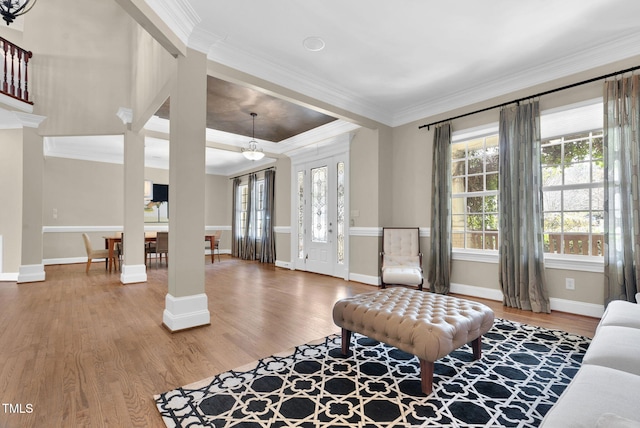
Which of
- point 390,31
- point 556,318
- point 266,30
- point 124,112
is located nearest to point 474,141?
point 390,31

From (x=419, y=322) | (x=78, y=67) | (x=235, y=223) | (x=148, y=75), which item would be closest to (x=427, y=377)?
(x=419, y=322)

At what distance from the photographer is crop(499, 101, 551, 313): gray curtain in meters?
3.61

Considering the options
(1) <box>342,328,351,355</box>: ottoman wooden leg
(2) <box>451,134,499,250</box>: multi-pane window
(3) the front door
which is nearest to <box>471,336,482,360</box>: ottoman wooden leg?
(1) <box>342,328,351,355</box>: ottoman wooden leg

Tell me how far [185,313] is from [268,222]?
5209 millimetres

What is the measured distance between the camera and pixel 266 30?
3062mm

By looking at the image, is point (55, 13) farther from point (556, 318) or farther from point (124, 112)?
point (556, 318)

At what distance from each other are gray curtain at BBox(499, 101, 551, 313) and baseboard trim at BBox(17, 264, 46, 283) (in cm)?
749

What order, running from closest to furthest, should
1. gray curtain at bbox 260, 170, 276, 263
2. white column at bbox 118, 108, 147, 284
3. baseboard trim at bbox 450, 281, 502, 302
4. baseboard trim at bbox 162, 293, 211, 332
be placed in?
baseboard trim at bbox 162, 293, 211, 332 < baseboard trim at bbox 450, 281, 502, 302 < white column at bbox 118, 108, 147, 284 < gray curtain at bbox 260, 170, 276, 263

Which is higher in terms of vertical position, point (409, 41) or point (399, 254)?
point (409, 41)

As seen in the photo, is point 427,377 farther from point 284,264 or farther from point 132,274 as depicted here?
point 284,264

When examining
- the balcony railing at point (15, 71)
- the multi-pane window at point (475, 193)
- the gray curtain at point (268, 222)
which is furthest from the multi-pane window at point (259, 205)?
the multi-pane window at point (475, 193)

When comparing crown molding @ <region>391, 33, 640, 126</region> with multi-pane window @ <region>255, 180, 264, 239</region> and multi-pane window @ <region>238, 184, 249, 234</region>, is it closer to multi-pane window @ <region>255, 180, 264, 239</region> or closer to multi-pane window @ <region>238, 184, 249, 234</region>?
multi-pane window @ <region>255, 180, 264, 239</region>

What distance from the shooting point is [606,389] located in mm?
1065

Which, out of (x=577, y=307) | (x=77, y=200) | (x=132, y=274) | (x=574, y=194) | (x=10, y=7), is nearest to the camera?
(x=10, y=7)
